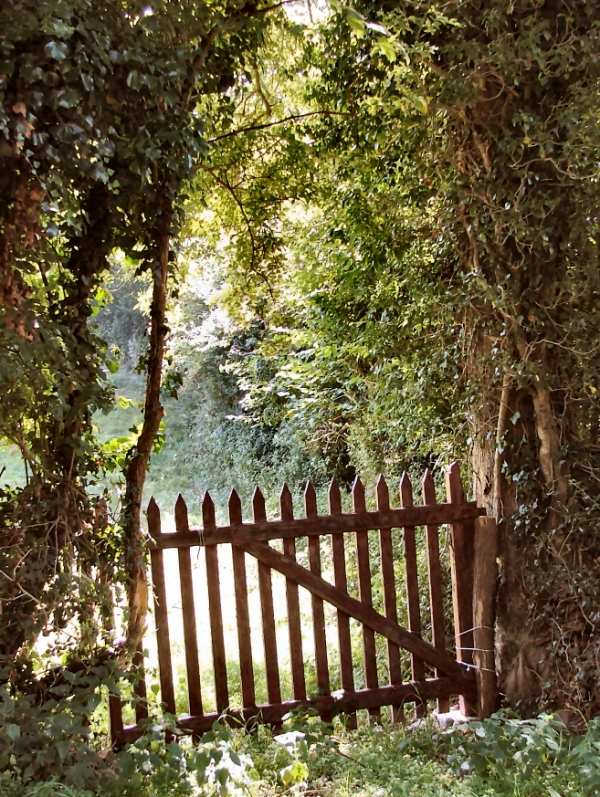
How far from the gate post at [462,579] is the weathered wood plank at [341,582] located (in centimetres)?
67

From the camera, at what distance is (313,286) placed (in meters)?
5.68

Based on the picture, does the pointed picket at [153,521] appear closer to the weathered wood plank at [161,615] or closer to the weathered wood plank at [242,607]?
the weathered wood plank at [161,615]

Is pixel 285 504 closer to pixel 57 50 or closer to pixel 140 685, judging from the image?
pixel 140 685

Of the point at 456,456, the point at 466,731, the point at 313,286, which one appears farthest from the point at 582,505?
the point at 313,286

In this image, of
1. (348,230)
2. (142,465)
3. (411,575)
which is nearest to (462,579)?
(411,575)

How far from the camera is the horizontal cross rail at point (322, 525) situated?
3.30 metres

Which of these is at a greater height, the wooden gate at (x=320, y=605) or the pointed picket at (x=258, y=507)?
the pointed picket at (x=258, y=507)

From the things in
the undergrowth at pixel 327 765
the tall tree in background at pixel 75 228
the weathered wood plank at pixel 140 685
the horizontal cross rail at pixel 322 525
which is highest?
the tall tree in background at pixel 75 228

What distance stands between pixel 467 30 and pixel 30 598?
346cm

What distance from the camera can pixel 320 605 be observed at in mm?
3570

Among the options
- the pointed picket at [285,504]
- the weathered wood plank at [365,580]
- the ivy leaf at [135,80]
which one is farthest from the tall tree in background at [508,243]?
the ivy leaf at [135,80]

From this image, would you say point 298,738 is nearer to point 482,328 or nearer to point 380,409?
point 482,328

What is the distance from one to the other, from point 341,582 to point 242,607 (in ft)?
1.89

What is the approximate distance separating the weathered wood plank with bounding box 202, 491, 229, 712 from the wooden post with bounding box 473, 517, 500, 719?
148 centimetres
